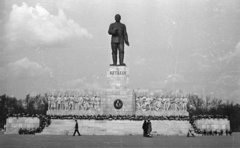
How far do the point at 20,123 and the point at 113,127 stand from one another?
23.7 feet

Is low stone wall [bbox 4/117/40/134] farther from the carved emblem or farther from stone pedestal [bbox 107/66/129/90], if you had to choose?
stone pedestal [bbox 107/66/129/90]

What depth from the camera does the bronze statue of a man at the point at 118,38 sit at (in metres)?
32.0

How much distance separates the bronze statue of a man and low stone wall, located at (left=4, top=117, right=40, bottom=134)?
7.89 metres

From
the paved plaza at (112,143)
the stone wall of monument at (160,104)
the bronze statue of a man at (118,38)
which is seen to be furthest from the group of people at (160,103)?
the paved plaza at (112,143)

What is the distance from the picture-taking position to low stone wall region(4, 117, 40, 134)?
2864 centimetres

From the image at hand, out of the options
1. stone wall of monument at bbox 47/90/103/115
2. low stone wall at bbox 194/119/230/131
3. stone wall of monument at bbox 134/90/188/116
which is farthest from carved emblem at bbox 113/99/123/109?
low stone wall at bbox 194/119/230/131

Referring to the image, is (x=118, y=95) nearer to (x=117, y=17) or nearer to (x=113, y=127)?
(x=113, y=127)

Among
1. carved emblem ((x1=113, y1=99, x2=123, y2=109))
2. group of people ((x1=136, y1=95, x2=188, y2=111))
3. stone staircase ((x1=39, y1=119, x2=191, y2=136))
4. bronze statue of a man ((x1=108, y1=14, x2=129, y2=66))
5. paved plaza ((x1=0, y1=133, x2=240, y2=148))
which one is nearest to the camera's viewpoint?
paved plaza ((x1=0, y1=133, x2=240, y2=148))

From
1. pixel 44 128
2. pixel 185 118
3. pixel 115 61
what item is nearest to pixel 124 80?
pixel 115 61

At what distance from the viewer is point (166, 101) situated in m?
32.9

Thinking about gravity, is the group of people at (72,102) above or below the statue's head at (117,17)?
below

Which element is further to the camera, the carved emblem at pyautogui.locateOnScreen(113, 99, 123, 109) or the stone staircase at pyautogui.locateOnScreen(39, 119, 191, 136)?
the carved emblem at pyautogui.locateOnScreen(113, 99, 123, 109)

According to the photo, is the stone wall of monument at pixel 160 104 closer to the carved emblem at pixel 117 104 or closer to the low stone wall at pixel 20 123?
the carved emblem at pixel 117 104

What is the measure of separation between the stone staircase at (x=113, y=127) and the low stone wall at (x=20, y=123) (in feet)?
4.60
